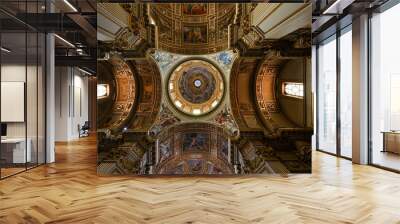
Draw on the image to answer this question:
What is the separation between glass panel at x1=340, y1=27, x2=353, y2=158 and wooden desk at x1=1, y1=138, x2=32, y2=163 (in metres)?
7.42

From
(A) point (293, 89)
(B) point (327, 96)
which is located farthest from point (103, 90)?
(B) point (327, 96)

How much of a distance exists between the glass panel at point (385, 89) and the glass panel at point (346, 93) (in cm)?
82

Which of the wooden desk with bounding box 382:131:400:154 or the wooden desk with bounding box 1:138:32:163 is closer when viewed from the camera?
the wooden desk with bounding box 1:138:32:163

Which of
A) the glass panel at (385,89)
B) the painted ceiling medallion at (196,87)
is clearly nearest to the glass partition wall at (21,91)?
the painted ceiling medallion at (196,87)

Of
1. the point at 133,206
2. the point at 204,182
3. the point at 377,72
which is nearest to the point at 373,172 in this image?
the point at 377,72

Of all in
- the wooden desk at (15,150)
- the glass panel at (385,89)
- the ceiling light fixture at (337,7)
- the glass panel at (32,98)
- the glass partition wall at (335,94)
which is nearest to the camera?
the ceiling light fixture at (337,7)

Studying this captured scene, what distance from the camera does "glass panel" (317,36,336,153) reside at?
30.7 feet

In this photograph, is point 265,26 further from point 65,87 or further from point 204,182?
point 65,87

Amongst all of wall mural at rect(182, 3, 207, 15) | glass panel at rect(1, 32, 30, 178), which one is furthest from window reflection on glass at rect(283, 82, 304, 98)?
glass panel at rect(1, 32, 30, 178)

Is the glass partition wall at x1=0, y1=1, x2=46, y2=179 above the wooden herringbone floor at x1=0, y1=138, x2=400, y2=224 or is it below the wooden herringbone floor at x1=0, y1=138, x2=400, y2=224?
above

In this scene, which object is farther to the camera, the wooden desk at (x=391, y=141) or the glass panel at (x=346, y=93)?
the glass panel at (x=346, y=93)

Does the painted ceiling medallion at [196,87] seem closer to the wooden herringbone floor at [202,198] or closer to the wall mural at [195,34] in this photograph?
the wall mural at [195,34]

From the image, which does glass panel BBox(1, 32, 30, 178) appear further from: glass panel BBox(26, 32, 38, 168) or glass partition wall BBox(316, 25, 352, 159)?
glass partition wall BBox(316, 25, 352, 159)

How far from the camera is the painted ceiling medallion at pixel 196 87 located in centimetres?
612
